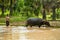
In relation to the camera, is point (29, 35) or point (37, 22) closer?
point (29, 35)

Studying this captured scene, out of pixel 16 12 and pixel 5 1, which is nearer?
pixel 5 1

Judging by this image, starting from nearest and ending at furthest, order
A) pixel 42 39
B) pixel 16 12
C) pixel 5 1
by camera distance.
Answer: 1. pixel 42 39
2. pixel 5 1
3. pixel 16 12

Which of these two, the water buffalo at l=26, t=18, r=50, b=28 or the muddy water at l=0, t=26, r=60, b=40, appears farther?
the water buffalo at l=26, t=18, r=50, b=28

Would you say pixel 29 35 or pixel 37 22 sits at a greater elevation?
pixel 37 22

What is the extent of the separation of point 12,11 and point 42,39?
29196 millimetres

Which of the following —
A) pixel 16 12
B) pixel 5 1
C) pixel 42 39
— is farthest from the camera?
pixel 16 12

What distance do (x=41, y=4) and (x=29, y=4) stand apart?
4787mm

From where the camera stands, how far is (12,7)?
44.1 meters

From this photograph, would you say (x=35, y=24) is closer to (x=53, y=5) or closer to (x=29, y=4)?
(x=53, y=5)

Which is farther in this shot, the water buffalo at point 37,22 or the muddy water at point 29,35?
the water buffalo at point 37,22

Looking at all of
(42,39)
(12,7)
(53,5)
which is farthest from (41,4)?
(42,39)

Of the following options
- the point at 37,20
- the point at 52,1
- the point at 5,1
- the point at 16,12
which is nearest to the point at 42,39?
the point at 37,20

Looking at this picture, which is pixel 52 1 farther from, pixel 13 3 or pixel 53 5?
pixel 13 3

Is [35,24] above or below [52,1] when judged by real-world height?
below
